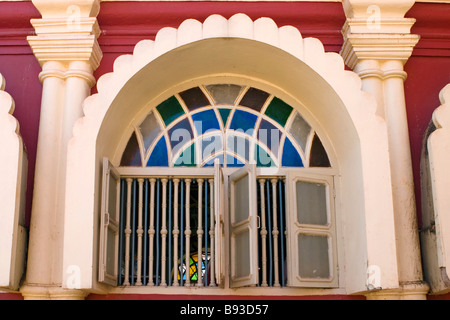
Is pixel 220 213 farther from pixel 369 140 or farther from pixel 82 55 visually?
pixel 82 55

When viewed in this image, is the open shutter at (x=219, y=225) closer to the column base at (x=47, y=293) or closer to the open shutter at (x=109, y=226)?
the open shutter at (x=109, y=226)

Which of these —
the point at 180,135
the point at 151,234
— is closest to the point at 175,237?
the point at 151,234

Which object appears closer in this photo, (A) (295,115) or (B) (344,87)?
(B) (344,87)

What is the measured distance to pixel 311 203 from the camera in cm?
583

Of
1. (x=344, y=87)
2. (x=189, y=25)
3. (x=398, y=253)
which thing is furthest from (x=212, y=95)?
(x=398, y=253)

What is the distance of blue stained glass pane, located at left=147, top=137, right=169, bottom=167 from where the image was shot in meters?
6.10

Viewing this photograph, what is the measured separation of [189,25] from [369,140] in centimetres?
161

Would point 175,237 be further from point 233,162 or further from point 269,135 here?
point 269,135

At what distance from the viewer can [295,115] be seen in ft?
20.7

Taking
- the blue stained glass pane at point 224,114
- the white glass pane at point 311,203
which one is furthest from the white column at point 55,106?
the white glass pane at point 311,203

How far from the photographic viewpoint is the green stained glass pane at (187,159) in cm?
610

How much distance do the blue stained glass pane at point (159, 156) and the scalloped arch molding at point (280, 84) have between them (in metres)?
0.31

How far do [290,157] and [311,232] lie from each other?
74cm

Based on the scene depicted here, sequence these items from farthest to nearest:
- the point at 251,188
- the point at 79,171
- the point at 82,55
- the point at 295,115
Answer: the point at 295,115 → the point at 82,55 → the point at 251,188 → the point at 79,171
